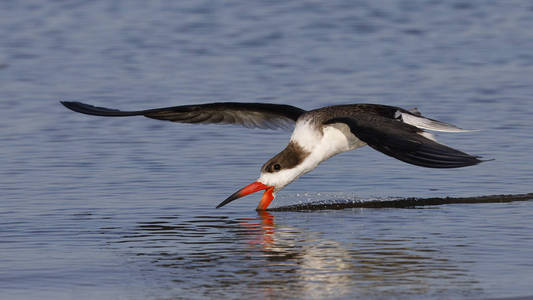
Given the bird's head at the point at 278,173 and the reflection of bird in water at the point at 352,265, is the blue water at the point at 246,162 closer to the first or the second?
the reflection of bird in water at the point at 352,265

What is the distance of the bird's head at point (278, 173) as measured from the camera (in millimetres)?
9898

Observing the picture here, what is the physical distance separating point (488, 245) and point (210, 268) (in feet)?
6.25

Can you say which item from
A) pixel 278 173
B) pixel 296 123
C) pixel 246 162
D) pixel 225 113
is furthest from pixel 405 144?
pixel 246 162

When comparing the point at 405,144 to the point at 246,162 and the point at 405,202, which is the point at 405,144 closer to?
the point at 405,202

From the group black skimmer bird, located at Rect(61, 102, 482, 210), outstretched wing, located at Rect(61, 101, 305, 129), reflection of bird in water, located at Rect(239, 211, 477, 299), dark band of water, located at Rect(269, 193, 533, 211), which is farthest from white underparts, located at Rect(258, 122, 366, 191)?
reflection of bird in water, located at Rect(239, 211, 477, 299)

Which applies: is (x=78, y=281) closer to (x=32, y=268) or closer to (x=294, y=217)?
(x=32, y=268)

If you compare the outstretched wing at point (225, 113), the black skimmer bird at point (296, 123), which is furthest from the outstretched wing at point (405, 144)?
the outstretched wing at point (225, 113)

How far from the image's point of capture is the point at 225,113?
429 inches

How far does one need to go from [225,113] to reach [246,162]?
1.15m

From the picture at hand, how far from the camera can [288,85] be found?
16656 millimetres

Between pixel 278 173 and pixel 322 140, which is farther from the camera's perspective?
pixel 322 140

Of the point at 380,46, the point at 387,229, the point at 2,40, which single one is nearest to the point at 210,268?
the point at 387,229

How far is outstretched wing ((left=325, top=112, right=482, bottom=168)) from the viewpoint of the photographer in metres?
7.92

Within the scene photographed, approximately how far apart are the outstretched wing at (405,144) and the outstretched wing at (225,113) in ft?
4.91
